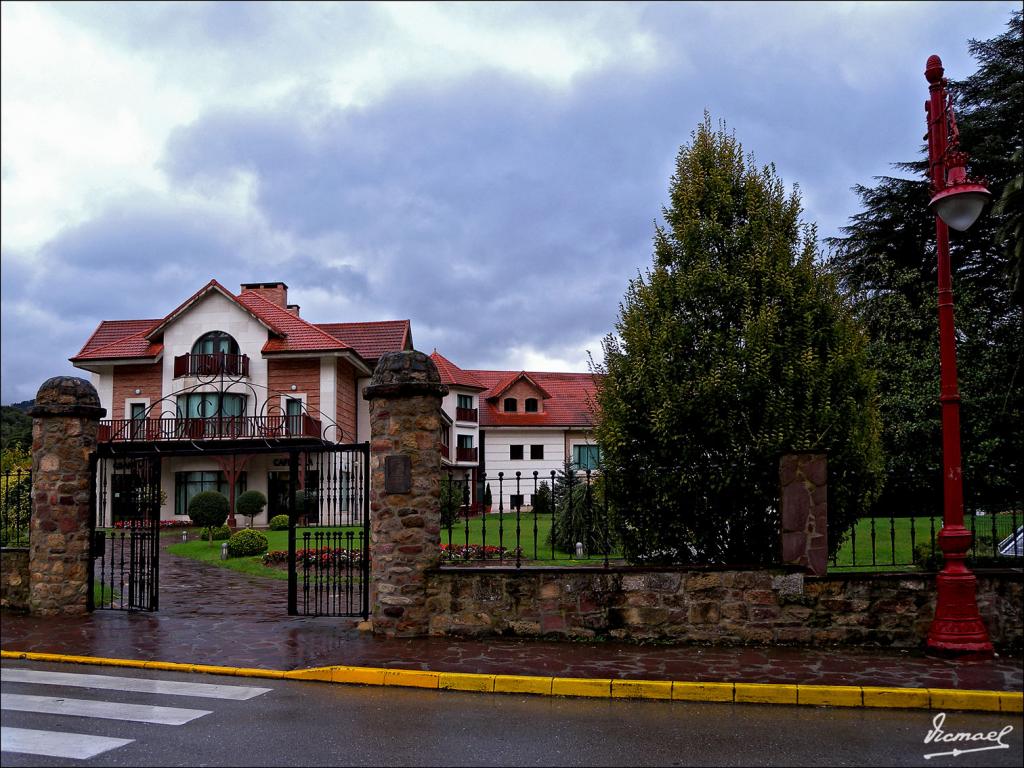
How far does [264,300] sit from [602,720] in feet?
116

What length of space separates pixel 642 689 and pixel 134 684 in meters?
4.72

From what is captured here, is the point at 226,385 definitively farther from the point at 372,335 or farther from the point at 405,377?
the point at 405,377

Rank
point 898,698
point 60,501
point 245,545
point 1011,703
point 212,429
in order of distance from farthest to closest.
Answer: point 212,429
point 245,545
point 60,501
point 898,698
point 1011,703

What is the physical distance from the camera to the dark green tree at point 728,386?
10.3 m

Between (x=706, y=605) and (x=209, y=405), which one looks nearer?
(x=706, y=605)

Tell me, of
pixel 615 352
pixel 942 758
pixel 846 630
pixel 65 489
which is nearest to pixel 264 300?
pixel 65 489

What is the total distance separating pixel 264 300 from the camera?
39.1 meters

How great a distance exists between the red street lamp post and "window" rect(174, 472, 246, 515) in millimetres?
31013

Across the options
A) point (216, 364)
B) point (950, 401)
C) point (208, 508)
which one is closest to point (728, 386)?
point (950, 401)

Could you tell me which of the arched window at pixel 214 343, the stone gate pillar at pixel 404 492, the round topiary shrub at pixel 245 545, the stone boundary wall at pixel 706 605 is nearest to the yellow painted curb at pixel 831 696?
the stone boundary wall at pixel 706 605

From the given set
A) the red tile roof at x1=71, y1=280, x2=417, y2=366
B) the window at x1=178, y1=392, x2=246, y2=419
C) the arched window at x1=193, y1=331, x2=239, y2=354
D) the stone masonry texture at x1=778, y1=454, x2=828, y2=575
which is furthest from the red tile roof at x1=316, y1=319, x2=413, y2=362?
the stone masonry texture at x1=778, y1=454, x2=828, y2=575

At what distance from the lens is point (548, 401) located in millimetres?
50719

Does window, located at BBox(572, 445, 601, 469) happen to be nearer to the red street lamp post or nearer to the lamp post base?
the red street lamp post

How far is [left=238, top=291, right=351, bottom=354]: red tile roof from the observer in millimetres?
34906
